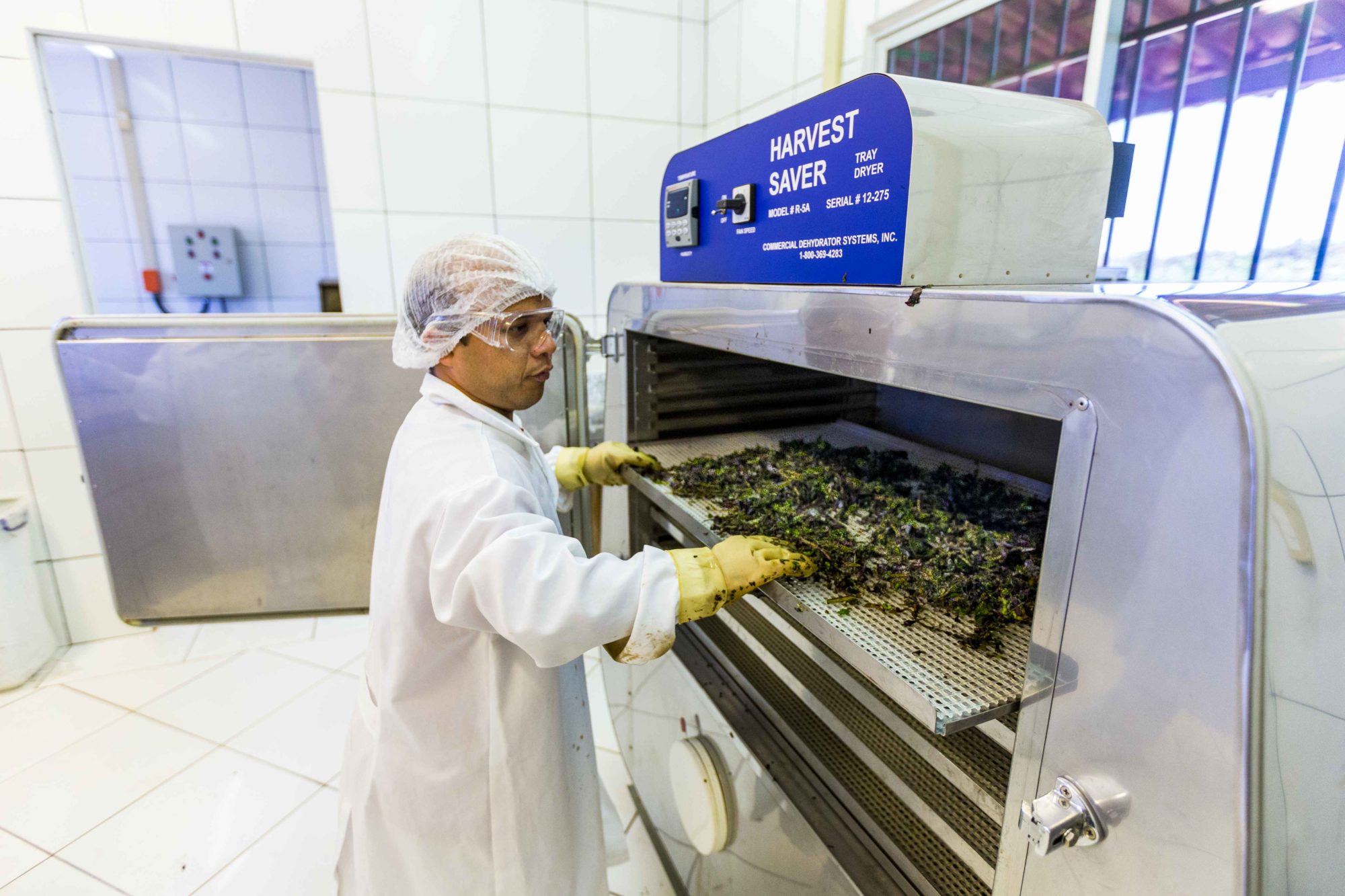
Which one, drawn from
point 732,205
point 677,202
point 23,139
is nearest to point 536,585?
point 732,205

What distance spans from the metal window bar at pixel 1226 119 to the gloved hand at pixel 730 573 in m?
1.12

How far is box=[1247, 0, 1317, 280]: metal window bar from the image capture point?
1.16m

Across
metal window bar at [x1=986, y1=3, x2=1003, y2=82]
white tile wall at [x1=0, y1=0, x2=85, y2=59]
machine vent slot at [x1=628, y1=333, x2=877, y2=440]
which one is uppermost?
white tile wall at [x1=0, y1=0, x2=85, y2=59]

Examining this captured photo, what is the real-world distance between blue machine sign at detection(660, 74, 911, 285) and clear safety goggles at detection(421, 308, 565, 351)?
1.24 ft

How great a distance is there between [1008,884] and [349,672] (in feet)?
8.07

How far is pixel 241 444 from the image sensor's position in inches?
77.1

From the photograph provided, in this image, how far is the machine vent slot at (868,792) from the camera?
867 millimetres

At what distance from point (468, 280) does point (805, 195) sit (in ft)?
1.84

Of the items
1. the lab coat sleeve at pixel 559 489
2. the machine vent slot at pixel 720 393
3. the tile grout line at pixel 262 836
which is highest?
the machine vent slot at pixel 720 393

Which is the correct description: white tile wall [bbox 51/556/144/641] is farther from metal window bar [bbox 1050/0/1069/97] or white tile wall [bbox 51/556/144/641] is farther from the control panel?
metal window bar [bbox 1050/0/1069/97]

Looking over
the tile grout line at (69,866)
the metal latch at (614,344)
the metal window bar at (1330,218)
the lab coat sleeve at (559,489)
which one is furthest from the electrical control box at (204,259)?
the metal window bar at (1330,218)

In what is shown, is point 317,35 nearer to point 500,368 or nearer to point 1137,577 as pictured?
point 500,368

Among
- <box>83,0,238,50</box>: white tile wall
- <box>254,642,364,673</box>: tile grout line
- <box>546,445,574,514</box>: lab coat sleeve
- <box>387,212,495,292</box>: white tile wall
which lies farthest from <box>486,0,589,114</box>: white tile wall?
<box>254,642,364,673</box>: tile grout line

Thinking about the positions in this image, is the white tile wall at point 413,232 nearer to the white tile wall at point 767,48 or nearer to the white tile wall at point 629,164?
the white tile wall at point 629,164
